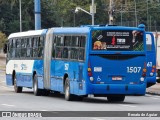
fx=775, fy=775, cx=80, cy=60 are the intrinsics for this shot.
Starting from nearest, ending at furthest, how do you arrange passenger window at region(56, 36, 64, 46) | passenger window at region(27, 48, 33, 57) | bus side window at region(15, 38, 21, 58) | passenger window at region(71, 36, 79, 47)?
passenger window at region(71, 36, 79, 47) → passenger window at region(56, 36, 64, 46) → passenger window at region(27, 48, 33, 57) → bus side window at region(15, 38, 21, 58)

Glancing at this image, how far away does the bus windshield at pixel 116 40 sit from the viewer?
92.3 feet

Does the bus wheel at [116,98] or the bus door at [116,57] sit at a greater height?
the bus door at [116,57]

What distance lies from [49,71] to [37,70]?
1970 millimetres

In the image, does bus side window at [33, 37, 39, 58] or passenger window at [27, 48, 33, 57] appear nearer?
bus side window at [33, 37, 39, 58]

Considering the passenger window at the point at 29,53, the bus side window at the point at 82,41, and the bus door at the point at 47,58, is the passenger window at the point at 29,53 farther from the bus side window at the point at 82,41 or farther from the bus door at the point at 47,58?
the bus side window at the point at 82,41

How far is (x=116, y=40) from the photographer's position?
28.2 metres

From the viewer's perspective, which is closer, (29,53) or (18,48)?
(29,53)

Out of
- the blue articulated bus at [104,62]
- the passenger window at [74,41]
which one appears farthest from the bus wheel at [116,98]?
the passenger window at [74,41]

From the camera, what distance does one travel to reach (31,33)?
35.5m

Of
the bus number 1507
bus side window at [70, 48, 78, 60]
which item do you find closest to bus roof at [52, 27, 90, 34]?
bus side window at [70, 48, 78, 60]

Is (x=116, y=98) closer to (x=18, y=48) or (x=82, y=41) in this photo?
(x=82, y=41)

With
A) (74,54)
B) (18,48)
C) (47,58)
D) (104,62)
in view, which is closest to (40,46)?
(47,58)

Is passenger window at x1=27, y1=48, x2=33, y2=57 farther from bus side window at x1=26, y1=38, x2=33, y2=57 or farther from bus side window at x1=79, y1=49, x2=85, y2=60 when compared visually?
bus side window at x1=79, y1=49, x2=85, y2=60

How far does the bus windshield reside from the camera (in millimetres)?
28141
